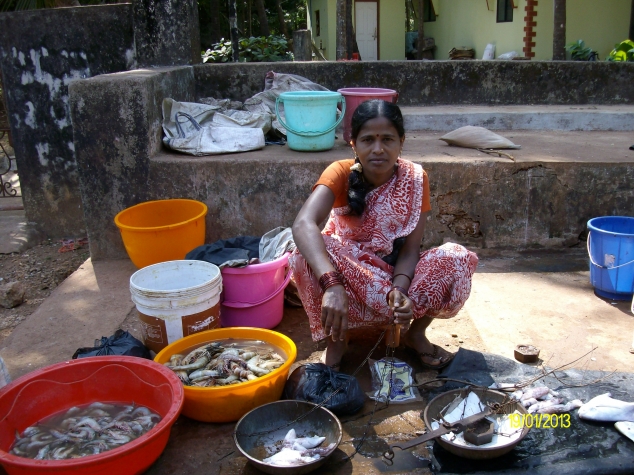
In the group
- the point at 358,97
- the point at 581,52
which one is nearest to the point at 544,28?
the point at 581,52

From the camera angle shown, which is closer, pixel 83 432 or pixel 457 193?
pixel 83 432

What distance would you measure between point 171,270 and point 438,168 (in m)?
2.06

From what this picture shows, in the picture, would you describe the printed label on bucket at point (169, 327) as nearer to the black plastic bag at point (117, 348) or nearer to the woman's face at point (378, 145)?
the black plastic bag at point (117, 348)

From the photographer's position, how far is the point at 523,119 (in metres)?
5.79

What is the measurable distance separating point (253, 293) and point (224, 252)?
317mm

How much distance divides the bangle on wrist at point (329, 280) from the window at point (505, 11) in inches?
511

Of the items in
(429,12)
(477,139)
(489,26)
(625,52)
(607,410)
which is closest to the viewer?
(607,410)

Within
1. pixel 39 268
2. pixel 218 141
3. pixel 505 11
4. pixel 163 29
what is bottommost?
pixel 39 268

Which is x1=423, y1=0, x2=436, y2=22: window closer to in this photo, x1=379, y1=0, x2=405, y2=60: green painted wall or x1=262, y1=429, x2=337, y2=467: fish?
x1=379, y1=0, x2=405, y2=60: green painted wall

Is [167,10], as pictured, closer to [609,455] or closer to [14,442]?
[14,442]

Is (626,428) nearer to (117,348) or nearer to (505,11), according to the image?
(117,348)

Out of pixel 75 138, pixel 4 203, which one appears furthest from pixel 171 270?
pixel 4 203

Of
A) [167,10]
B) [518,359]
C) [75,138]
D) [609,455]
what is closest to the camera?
[609,455]

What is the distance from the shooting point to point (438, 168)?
4.16 metres
